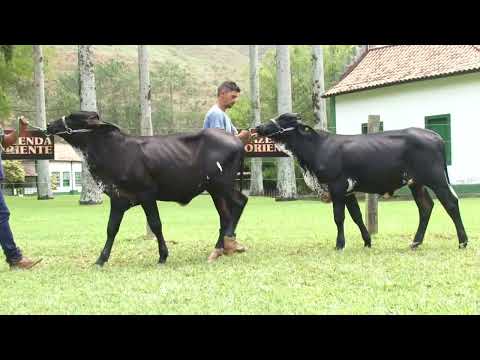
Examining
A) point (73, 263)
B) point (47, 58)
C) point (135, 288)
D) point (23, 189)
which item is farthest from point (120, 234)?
point (23, 189)

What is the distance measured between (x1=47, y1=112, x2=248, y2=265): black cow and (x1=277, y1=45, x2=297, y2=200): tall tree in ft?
51.7

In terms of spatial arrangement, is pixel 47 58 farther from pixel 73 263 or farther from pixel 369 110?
pixel 73 263

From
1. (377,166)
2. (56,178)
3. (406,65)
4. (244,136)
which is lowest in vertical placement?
(56,178)

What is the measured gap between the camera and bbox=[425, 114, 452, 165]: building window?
75.2ft

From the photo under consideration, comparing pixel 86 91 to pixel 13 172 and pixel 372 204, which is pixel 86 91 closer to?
pixel 372 204

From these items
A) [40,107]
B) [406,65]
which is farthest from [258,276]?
[40,107]

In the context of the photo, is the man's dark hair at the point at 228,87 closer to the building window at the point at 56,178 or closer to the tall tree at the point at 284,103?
the tall tree at the point at 284,103

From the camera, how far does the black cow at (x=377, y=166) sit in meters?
8.01

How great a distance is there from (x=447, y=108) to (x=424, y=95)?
1192 millimetres

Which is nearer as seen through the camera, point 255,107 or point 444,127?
point 444,127

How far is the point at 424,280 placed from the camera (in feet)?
18.7

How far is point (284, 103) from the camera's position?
2344 centimetres

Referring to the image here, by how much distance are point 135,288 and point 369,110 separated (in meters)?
21.6

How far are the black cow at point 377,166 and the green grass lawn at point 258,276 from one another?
612 mm
